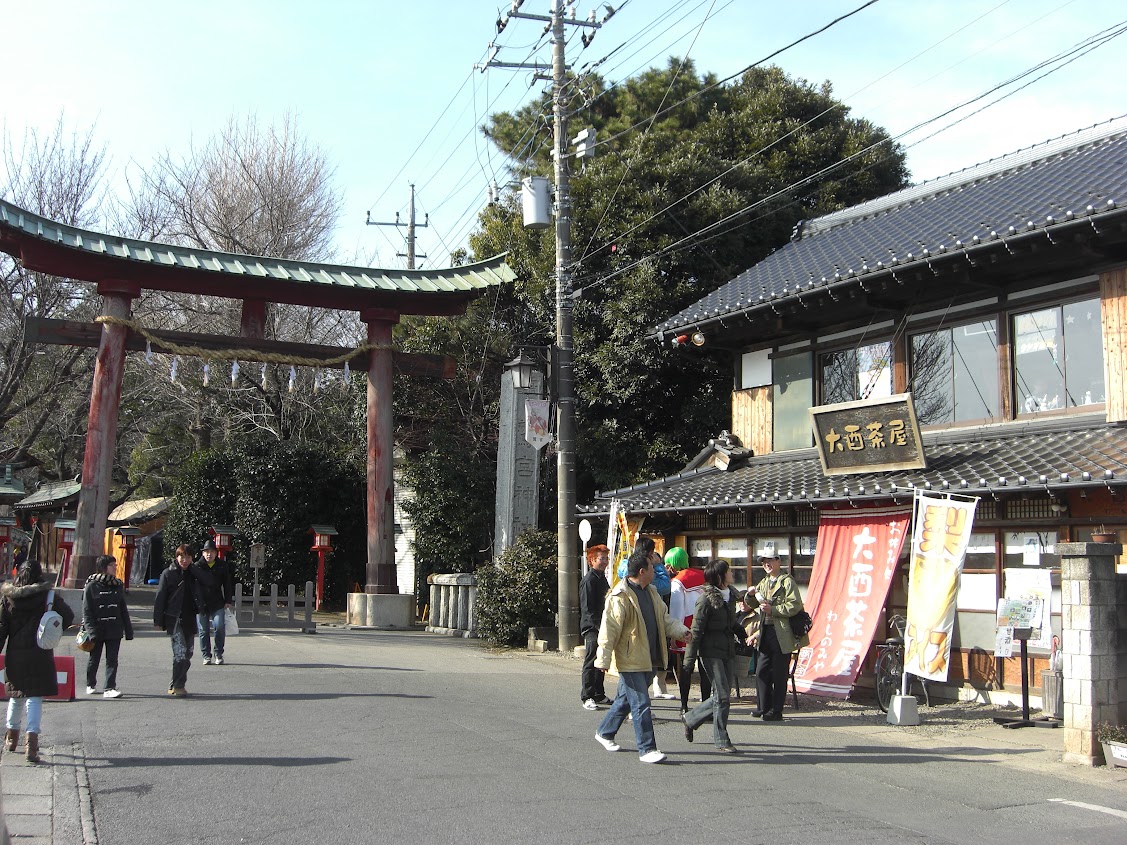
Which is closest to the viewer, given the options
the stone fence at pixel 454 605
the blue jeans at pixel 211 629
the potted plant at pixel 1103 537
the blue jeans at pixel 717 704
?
the blue jeans at pixel 717 704

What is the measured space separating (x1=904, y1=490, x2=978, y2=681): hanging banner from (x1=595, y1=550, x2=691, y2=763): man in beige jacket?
3759 millimetres

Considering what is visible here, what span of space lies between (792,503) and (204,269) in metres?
12.9

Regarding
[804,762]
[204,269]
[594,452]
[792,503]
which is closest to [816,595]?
[792,503]

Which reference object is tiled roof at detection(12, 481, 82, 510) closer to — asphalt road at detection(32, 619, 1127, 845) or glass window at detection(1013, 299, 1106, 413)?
asphalt road at detection(32, 619, 1127, 845)

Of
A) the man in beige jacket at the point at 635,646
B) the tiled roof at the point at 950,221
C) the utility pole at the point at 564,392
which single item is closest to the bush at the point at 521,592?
the utility pole at the point at 564,392

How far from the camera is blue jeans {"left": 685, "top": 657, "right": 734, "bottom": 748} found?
904 cm

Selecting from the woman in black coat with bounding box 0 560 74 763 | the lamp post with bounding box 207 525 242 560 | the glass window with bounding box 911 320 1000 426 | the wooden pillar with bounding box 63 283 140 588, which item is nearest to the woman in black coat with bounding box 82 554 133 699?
the woman in black coat with bounding box 0 560 74 763

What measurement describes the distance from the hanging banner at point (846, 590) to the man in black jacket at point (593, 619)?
301 centimetres

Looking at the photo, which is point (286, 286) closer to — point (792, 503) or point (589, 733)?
point (792, 503)

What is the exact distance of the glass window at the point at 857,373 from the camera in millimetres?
14875

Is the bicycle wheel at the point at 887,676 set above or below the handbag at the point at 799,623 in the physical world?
below

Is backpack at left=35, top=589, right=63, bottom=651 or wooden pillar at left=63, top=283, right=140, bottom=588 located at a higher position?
wooden pillar at left=63, top=283, right=140, bottom=588

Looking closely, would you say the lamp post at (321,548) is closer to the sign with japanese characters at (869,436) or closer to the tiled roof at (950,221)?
the tiled roof at (950,221)

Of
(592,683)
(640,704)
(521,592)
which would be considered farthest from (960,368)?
(521,592)
